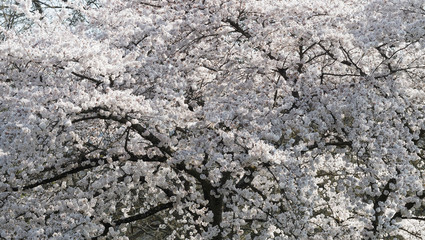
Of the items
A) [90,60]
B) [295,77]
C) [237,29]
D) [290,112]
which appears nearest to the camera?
[90,60]

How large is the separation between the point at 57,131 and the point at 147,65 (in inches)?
83.0

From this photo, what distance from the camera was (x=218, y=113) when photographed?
7285mm

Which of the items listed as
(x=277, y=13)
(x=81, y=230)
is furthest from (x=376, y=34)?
(x=81, y=230)

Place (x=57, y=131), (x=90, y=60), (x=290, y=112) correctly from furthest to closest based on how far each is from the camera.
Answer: (x=290, y=112) → (x=90, y=60) → (x=57, y=131)

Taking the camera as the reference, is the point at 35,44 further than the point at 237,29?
No

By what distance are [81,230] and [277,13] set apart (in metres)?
4.40

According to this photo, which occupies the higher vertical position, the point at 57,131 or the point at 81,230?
the point at 57,131

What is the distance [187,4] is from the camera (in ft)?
27.2

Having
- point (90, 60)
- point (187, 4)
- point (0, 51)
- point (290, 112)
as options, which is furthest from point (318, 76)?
point (0, 51)

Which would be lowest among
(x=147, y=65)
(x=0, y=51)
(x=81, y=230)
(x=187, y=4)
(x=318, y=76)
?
(x=81, y=230)

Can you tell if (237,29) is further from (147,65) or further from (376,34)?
(376,34)

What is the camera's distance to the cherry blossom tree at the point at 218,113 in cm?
654

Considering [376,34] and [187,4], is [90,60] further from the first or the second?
[376,34]

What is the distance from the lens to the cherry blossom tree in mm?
6539
